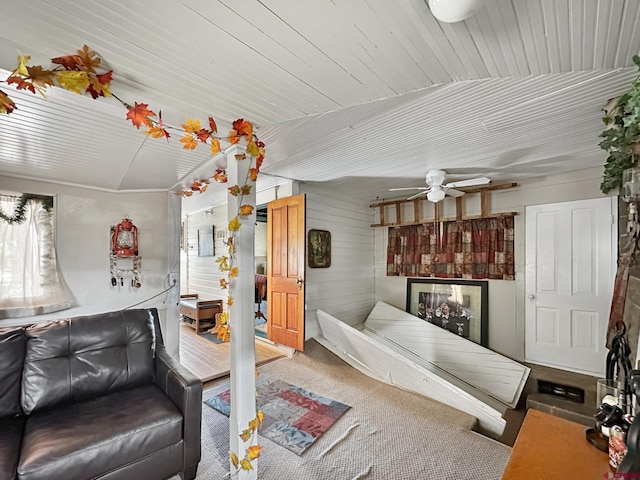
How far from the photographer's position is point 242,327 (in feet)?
6.07

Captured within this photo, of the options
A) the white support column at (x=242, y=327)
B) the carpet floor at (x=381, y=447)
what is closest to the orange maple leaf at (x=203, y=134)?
the white support column at (x=242, y=327)

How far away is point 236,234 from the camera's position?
1.86 meters

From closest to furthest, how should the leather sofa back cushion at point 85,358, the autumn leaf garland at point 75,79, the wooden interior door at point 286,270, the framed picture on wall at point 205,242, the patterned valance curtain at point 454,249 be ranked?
the autumn leaf garland at point 75,79, the leather sofa back cushion at point 85,358, the wooden interior door at point 286,270, the patterned valance curtain at point 454,249, the framed picture on wall at point 205,242

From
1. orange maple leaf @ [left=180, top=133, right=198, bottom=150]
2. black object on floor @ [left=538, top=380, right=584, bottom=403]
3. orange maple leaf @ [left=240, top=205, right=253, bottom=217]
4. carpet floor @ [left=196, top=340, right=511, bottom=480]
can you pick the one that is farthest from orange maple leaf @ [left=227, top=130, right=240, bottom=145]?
black object on floor @ [left=538, top=380, right=584, bottom=403]

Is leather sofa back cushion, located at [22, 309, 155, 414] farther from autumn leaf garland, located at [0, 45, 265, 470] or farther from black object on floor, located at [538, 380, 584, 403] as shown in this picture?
black object on floor, located at [538, 380, 584, 403]

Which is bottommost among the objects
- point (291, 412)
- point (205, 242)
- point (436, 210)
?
point (291, 412)

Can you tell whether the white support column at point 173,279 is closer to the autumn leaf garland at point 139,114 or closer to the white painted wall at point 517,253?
the autumn leaf garland at point 139,114

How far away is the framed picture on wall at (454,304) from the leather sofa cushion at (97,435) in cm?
375

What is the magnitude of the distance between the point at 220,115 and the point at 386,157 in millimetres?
1716

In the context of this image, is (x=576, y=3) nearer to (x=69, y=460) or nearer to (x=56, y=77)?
(x=56, y=77)

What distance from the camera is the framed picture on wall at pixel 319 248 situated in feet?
13.7

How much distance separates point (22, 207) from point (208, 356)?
260 cm

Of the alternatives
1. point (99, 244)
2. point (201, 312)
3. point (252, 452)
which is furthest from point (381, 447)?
point (201, 312)

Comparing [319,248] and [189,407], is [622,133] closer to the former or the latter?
[189,407]
